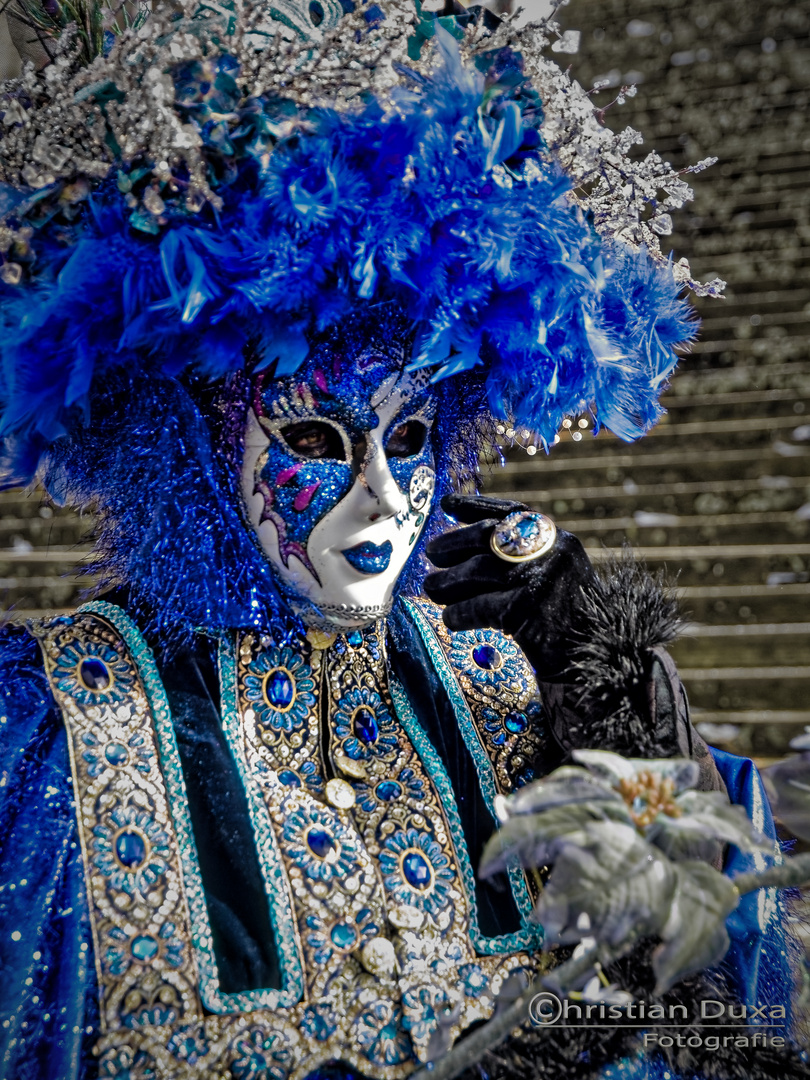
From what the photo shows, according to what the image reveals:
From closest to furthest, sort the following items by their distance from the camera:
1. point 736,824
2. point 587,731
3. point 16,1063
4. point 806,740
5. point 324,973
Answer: point 736,824 → point 806,740 → point 16,1063 → point 324,973 → point 587,731

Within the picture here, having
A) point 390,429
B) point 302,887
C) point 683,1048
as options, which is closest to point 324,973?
point 302,887

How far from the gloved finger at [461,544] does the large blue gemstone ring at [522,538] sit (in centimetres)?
1

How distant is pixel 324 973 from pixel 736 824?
0.59 m

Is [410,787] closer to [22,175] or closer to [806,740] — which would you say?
[806,740]

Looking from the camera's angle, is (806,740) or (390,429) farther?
(390,429)

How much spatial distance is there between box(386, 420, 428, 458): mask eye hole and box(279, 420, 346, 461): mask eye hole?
0.08 metres

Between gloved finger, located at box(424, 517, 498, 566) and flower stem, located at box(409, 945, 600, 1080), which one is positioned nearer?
flower stem, located at box(409, 945, 600, 1080)

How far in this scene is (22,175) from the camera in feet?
3.98

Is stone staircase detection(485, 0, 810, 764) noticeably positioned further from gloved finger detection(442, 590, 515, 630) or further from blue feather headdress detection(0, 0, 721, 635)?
blue feather headdress detection(0, 0, 721, 635)

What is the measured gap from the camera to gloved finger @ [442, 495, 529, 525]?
142 centimetres

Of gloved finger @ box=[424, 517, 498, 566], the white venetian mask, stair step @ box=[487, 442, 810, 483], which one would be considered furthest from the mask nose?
stair step @ box=[487, 442, 810, 483]

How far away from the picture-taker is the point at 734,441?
4.25 m

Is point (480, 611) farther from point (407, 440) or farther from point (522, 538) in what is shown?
point (407, 440)

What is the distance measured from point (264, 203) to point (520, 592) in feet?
1.96
